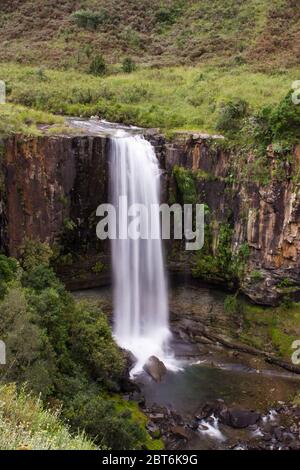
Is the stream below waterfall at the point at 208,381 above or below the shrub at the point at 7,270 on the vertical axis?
below

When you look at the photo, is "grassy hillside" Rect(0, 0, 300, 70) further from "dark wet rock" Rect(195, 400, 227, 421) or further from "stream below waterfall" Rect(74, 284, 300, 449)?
"dark wet rock" Rect(195, 400, 227, 421)

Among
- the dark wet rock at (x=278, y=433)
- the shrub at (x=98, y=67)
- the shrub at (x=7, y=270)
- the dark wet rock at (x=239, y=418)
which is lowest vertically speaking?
the dark wet rock at (x=278, y=433)

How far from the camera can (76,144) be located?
72.8ft

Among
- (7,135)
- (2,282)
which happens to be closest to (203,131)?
(7,135)

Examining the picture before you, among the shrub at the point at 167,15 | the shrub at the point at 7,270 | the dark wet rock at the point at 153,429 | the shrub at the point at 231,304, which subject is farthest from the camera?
the shrub at the point at 167,15

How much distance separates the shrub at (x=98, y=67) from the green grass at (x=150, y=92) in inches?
46.2

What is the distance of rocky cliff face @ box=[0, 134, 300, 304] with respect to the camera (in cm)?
2091

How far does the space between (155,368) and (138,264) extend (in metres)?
5.34

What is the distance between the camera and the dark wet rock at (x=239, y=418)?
57.9ft

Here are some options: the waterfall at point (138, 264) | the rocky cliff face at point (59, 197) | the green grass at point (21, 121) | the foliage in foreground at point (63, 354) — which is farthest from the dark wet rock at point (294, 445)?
the green grass at point (21, 121)

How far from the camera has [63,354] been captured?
Result: 16797 millimetres

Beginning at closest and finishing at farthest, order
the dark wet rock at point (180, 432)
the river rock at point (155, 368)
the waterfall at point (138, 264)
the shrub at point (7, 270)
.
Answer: the dark wet rock at point (180, 432), the shrub at point (7, 270), the river rock at point (155, 368), the waterfall at point (138, 264)

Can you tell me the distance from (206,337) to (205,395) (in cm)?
481

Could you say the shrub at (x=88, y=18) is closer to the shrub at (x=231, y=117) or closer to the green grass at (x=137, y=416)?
the shrub at (x=231, y=117)
